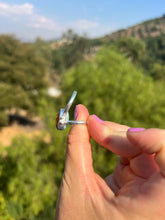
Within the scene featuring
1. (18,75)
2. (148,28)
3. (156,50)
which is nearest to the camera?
(18,75)

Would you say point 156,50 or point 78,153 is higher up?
point 156,50

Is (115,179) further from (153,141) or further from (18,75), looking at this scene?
(18,75)

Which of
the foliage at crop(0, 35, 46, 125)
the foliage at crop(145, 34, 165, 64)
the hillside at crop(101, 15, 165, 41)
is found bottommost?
the foliage at crop(0, 35, 46, 125)

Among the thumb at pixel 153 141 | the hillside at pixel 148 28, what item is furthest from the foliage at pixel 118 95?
the hillside at pixel 148 28

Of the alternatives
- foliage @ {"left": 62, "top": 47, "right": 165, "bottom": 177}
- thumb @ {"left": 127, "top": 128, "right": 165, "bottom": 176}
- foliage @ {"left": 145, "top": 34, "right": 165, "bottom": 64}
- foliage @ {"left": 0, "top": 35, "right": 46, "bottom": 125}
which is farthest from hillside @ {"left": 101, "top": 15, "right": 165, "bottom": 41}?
thumb @ {"left": 127, "top": 128, "right": 165, "bottom": 176}

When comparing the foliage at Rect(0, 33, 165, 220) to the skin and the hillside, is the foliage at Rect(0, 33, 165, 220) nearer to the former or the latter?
the skin

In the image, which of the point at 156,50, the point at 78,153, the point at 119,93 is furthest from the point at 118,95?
the point at 156,50

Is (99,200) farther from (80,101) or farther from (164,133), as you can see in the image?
(80,101)
